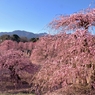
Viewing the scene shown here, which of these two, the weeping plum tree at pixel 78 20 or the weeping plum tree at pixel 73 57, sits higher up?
the weeping plum tree at pixel 78 20

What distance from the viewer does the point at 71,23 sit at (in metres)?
5.75

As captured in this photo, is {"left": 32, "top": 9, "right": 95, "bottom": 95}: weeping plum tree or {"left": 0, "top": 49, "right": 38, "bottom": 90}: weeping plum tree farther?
{"left": 0, "top": 49, "right": 38, "bottom": 90}: weeping plum tree

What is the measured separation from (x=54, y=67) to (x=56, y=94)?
905mm

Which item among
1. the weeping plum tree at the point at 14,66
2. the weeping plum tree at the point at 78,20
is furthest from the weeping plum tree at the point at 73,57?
the weeping plum tree at the point at 14,66

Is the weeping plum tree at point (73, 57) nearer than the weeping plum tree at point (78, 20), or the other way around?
the weeping plum tree at point (73, 57)

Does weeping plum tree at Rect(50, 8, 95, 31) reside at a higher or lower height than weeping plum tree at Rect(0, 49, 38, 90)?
higher

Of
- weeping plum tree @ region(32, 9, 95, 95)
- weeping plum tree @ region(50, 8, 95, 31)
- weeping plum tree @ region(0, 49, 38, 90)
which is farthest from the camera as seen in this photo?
weeping plum tree @ region(0, 49, 38, 90)

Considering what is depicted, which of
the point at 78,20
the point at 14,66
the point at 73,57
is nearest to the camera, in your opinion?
the point at 73,57

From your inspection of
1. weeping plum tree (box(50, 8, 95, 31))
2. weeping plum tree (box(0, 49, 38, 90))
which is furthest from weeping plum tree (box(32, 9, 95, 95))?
weeping plum tree (box(0, 49, 38, 90))

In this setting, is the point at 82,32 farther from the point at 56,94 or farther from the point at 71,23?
the point at 56,94

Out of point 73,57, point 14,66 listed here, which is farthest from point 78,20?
point 14,66

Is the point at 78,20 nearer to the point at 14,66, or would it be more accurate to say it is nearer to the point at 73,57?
the point at 73,57

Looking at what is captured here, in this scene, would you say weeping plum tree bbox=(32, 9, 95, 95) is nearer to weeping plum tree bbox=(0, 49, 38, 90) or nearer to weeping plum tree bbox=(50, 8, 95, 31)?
weeping plum tree bbox=(50, 8, 95, 31)

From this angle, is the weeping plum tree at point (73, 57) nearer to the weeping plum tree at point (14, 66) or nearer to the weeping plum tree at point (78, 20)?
the weeping plum tree at point (78, 20)
